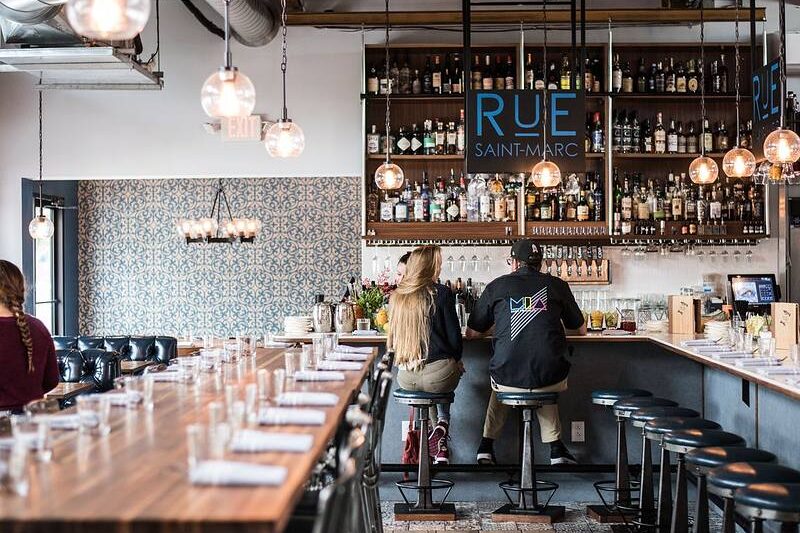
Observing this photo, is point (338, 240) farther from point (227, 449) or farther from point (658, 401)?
point (227, 449)

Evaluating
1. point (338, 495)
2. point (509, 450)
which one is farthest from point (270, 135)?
point (338, 495)

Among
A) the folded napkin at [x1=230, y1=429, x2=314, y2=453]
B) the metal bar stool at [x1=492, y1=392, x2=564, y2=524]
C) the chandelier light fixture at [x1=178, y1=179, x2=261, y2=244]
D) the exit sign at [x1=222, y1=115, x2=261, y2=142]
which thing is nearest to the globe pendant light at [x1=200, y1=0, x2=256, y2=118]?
the folded napkin at [x1=230, y1=429, x2=314, y2=453]

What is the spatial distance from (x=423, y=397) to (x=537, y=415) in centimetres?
96

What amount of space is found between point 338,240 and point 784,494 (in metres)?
10.4

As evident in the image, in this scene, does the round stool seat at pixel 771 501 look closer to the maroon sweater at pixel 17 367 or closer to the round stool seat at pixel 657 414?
the round stool seat at pixel 657 414

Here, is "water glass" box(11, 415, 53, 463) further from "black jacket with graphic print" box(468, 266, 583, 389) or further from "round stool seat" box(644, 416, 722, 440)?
"black jacket with graphic print" box(468, 266, 583, 389)

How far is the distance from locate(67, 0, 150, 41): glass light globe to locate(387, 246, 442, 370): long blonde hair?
9.54ft

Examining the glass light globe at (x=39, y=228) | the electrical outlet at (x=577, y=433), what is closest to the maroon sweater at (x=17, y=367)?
the electrical outlet at (x=577, y=433)

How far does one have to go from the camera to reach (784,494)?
3.25 meters

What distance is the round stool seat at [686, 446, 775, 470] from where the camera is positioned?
3932 millimetres

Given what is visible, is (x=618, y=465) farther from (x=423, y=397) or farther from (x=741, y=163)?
(x=741, y=163)

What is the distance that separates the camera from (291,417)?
3.26 m

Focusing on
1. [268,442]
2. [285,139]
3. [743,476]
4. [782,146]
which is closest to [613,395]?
[782,146]

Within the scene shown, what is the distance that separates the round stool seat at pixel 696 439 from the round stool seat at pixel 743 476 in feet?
2.21
